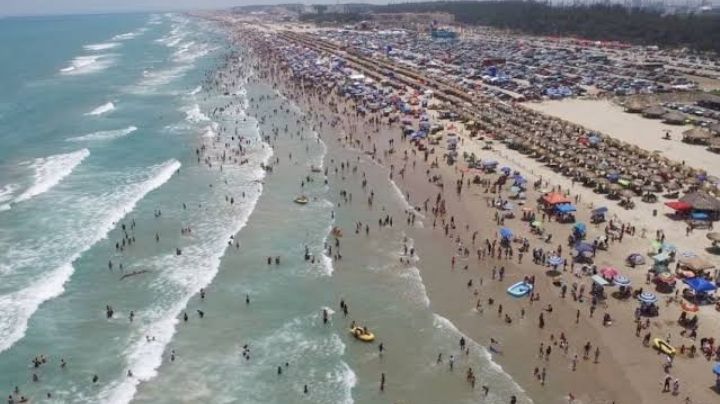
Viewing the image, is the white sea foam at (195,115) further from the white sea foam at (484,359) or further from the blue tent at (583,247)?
the white sea foam at (484,359)

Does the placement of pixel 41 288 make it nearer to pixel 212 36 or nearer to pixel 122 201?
pixel 122 201

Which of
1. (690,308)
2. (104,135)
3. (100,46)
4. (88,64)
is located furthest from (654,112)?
(100,46)

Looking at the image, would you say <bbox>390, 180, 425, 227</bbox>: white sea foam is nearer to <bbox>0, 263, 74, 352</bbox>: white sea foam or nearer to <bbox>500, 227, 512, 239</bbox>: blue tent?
<bbox>500, 227, 512, 239</bbox>: blue tent

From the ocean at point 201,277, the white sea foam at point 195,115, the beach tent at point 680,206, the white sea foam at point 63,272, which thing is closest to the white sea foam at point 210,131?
the ocean at point 201,277

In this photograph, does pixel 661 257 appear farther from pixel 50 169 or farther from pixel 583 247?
pixel 50 169

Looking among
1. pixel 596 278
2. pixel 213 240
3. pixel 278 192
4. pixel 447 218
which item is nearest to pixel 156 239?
pixel 213 240
